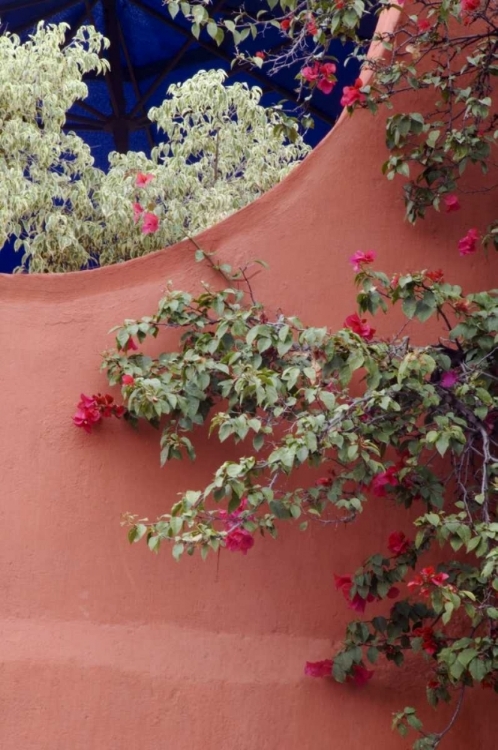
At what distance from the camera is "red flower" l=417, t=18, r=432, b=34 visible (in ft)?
14.5

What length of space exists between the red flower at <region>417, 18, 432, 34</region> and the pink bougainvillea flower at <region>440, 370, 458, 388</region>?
150cm

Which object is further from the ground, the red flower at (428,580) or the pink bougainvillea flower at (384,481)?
the pink bougainvillea flower at (384,481)

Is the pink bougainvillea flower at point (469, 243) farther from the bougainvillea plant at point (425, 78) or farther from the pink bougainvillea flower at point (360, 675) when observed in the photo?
the pink bougainvillea flower at point (360, 675)

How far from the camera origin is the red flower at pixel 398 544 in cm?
402

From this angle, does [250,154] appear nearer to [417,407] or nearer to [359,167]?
[359,167]

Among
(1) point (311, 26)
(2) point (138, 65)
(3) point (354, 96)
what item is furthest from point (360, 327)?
(2) point (138, 65)

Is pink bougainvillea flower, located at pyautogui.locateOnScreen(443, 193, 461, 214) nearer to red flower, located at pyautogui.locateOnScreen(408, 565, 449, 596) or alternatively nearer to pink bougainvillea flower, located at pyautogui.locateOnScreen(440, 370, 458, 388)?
pink bougainvillea flower, located at pyautogui.locateOnScreen(440, 370, 458, 388)

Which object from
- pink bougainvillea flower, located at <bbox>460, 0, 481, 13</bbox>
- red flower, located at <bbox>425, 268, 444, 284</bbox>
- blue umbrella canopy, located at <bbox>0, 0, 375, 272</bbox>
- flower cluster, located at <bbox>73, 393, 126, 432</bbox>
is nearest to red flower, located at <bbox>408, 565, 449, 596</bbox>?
red flower, located at <bbox>425, 268, 444, 284</bbox>

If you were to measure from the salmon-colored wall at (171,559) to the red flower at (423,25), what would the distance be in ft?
1.45

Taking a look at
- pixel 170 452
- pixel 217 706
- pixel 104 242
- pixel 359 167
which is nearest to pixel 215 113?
pixel 104 242

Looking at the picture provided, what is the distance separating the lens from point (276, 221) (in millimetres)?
4477

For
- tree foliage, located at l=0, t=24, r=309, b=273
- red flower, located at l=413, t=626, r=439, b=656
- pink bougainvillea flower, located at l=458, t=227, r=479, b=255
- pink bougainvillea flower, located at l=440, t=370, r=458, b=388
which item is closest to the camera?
red flower, located at l=413, t=626, r=439, b=656

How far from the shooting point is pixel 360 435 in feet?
12.7

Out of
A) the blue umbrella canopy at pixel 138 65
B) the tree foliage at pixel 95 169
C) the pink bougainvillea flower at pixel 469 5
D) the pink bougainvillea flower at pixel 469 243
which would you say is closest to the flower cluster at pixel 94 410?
the pink bougainvillea flower at pixel 469 243
